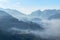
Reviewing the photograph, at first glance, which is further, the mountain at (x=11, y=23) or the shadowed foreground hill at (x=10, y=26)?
the shadowed foreground hill at (x=10, y=26)

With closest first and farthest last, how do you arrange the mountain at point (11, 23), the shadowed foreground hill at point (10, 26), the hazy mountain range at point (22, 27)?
the hazy mountain range at point (22, 27), the mountain at point (11, 23), the shadowed foreground hill at point (10, 26)

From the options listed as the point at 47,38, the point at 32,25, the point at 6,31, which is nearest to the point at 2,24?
the point at 6,31

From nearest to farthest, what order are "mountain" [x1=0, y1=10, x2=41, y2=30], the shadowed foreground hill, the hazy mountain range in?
the hazy mountain range → "mountain" [x1=0, y1=10, x2=41, y2=30] → the shadowed foreground hill

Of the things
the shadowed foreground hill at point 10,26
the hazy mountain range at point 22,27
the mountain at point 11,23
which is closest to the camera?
the hazy mountain range at point 22,27

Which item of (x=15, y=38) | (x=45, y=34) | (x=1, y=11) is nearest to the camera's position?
(x=1, y=11)

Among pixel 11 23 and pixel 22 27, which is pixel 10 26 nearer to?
pixel 11 23

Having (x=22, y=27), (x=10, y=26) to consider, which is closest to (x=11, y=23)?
(x=10, y=26)

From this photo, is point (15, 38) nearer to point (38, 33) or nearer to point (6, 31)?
point (6, 31)

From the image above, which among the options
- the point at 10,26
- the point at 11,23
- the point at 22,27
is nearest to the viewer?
the point at 10,26

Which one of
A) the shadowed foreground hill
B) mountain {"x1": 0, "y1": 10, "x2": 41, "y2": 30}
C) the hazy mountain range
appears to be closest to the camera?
the hazy mountain range

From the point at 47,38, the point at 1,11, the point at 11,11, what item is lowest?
the point at 47,38

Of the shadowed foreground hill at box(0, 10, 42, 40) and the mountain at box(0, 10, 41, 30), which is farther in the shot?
the shadowed foreground hill at box(0, 10, 42, 40)
